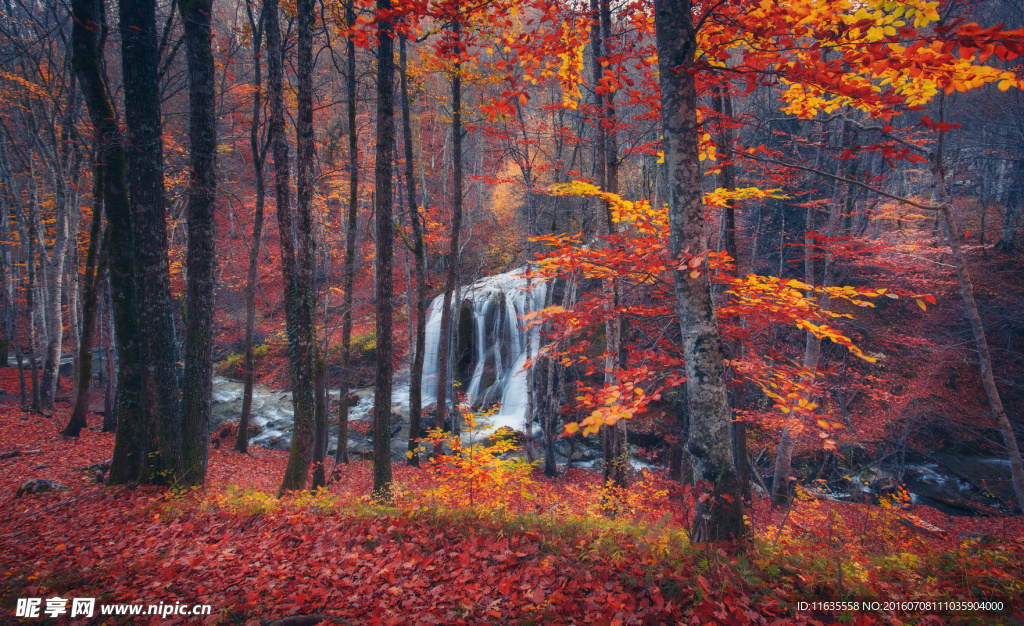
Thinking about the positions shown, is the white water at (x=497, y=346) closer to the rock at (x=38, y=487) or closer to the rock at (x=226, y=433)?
the rock at (x=226, y=433)

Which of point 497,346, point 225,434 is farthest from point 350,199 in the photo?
point 225,434

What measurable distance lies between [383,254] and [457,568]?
4.50m

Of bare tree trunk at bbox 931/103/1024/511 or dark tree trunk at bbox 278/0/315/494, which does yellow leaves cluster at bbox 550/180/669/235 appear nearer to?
bare tree trunk at bbox 931/103/1024/511

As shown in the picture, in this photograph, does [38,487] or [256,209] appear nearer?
[38,487]

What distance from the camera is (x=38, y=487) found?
5.57m

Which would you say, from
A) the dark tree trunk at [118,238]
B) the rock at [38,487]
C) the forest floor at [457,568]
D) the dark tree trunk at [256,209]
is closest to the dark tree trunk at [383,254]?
the forest floor at [457,568]

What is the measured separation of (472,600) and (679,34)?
456 centimetres

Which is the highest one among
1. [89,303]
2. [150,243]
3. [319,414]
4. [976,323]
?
[150,243]

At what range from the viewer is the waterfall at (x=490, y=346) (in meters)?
16.2

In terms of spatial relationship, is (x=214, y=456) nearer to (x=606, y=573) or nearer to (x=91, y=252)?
(x=91, y=252)

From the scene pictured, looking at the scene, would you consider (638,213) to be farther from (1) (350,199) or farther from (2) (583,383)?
(1) (350,199)

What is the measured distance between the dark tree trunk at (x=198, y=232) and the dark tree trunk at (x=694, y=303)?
20.4 ft

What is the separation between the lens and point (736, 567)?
2898mm

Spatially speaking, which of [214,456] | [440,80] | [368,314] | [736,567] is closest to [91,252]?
[214,456]
